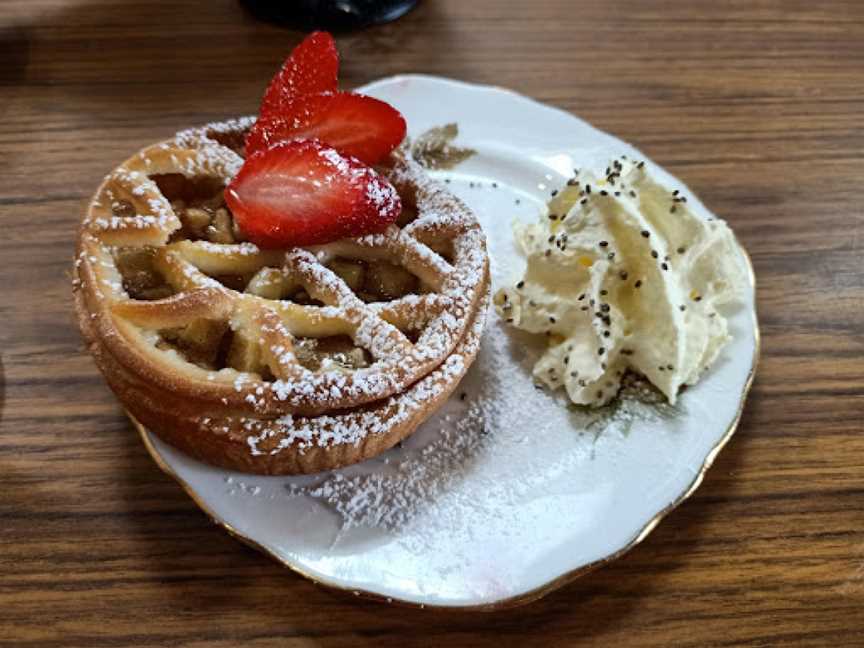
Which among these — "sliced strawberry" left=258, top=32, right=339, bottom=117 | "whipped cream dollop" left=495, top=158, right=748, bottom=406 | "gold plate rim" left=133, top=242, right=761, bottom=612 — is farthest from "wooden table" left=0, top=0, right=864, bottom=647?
"sliced strawberry" left=258, top=32, right=339, bottom=117

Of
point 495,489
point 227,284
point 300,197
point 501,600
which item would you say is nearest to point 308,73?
point 300,197

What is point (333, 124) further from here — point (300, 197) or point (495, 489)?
point (495, 489)

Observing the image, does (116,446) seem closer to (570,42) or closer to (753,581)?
(753,581)

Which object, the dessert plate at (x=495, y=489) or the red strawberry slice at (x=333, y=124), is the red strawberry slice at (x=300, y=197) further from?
the dessert plate at (x=495, y=489)

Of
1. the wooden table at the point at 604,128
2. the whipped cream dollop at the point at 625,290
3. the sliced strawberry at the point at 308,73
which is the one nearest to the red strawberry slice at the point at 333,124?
the sliced strawberry at the point at 308,73

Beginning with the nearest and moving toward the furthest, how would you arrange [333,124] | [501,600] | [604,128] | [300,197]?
1. [501,600]
2. [300,197]
3. [333,124]
4. [604,128]

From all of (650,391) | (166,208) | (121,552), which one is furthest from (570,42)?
(121,552)
